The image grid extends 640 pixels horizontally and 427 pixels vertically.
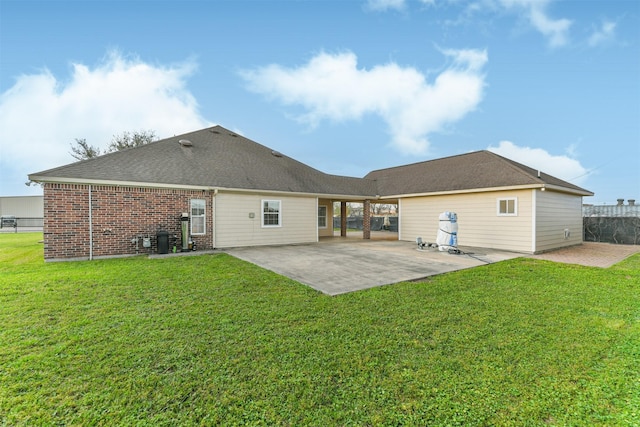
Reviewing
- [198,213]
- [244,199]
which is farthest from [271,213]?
[198,213]

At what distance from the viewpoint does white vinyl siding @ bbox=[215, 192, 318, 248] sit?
11.1 meters

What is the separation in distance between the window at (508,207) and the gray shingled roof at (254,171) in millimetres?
715

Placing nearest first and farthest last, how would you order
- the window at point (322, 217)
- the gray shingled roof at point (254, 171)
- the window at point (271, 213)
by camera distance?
1. the gray shingled roof at point (254, 171)
2. the window at point (271, 213)
3. the window at point (322, 217)

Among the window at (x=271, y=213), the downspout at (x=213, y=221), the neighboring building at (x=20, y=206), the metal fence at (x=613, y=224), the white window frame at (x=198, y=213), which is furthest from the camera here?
the neighboring building at (x=20, y=206)

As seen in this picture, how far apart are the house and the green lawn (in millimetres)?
4026

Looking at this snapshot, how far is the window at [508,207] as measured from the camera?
10522mm

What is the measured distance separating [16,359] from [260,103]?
1875cm

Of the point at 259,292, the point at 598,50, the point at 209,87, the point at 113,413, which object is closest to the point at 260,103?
the point at 209,87

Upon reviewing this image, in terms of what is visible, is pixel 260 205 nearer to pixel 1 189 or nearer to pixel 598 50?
pixel 598 50

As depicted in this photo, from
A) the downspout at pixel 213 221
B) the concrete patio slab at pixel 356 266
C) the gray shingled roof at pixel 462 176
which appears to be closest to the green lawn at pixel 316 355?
the concrete patio slab at pixel 356 266

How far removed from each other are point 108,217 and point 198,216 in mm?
2859

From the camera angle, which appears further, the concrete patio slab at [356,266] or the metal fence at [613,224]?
the metal fence at [613,224]

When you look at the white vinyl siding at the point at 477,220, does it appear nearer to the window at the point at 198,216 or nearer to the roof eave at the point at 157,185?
the roof eave at the point at 157,185

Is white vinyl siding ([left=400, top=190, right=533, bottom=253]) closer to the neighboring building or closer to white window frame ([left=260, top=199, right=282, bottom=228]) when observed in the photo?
white window frame ([left=260, top=199, right=282, bottom=228])
